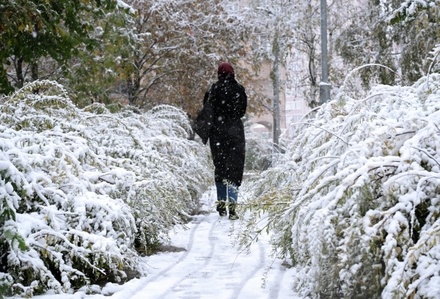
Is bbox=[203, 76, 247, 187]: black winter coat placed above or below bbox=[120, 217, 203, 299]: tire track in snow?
above

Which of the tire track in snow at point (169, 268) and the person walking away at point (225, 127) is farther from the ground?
the person walking away at point (225, 127)

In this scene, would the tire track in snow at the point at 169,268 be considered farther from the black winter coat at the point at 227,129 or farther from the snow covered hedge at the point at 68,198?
the black winter coat at the point at 227,129

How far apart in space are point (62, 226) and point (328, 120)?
2.20 metres

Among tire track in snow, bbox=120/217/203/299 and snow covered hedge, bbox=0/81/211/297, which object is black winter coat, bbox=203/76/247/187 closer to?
tire track in snow, bbox=120/217/203/299

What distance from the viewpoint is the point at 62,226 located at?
12.5 ft

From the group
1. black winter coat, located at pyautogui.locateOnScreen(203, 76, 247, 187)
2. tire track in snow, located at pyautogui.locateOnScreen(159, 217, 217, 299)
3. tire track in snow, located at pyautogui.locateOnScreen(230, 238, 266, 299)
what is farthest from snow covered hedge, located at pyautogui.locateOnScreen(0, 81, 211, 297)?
black winter coat, located at pyautogui.locateOnScreen(203, 76, 247, 187)

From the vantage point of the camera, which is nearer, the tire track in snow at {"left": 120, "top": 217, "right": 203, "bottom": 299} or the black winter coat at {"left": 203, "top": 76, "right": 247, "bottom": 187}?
the tire track in snow at {"left": 120, "top": 217, "right": 203, "bottom": 299}

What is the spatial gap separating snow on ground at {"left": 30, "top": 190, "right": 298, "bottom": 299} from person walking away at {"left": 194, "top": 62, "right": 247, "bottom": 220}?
159cm

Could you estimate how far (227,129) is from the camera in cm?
746

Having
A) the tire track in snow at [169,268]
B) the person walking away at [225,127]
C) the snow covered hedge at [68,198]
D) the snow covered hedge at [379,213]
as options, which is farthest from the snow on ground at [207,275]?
the person walking away at [225,127]

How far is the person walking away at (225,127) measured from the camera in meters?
7.45

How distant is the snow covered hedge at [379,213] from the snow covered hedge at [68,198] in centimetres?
129

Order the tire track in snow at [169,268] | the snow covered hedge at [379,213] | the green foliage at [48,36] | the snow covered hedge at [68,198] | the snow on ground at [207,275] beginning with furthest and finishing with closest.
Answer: the green foliage at [48,36] → the tire track in snow at [169,268] → the snow on ground at [207,275] → the snow covered hedge at [68,198] → the snow covered hedge at [379,213]

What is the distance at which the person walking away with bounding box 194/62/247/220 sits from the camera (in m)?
7.45
